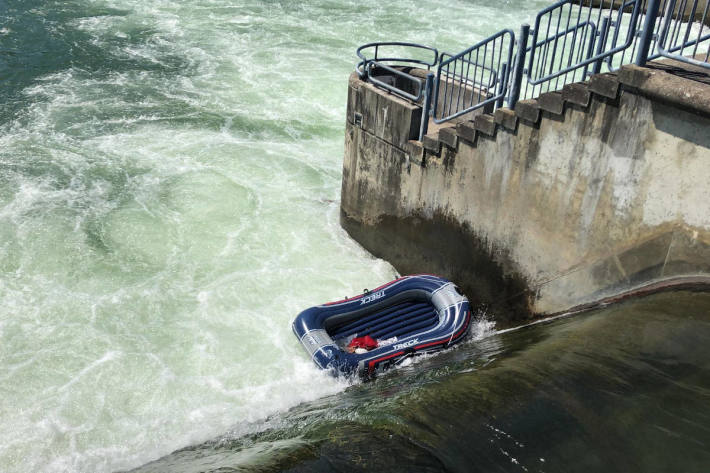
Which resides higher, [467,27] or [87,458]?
[467,27]

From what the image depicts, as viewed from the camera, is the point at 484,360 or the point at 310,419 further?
the point at 484,360

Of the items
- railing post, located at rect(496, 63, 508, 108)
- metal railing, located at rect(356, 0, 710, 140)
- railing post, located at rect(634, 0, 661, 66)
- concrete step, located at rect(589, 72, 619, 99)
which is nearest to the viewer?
railing post, located at rect(634, 0, 661, 66)

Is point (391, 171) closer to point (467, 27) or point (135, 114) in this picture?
point (135, 114)

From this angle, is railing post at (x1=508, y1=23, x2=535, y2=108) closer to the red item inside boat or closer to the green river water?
the green river water

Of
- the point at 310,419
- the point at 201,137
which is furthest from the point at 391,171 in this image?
the point at 201,137

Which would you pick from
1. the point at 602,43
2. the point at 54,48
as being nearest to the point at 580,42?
the point at 602,43

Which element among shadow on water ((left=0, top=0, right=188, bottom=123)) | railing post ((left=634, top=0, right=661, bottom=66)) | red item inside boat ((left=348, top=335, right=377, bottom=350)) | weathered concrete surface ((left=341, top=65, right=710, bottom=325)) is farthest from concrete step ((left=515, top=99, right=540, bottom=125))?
shadow on water ((left=0, top=0, right=188, bottom=123))
